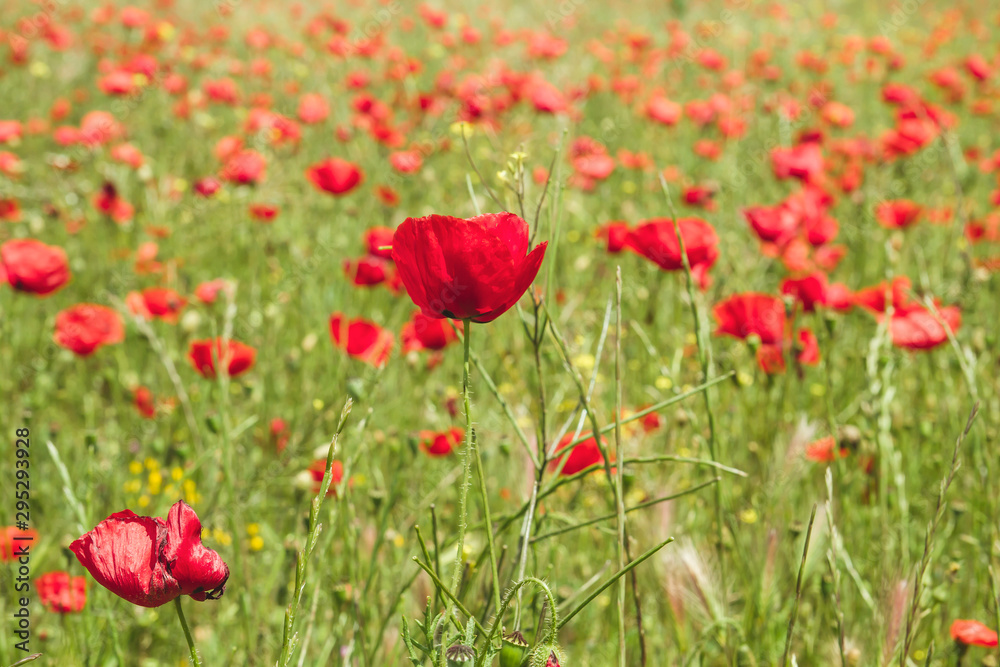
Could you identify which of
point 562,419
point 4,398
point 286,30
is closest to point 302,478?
point 562,419

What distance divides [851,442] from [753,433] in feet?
1.63

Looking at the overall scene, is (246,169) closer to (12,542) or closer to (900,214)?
(12,542)

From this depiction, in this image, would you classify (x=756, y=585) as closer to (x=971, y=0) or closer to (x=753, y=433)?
(x=753, y=433)

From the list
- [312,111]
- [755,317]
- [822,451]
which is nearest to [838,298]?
[755,317]

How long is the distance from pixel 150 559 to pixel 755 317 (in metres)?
1.36

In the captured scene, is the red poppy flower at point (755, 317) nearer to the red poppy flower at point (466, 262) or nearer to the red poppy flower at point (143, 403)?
the red poppy flower at point (466, 262)

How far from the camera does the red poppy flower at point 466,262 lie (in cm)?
74

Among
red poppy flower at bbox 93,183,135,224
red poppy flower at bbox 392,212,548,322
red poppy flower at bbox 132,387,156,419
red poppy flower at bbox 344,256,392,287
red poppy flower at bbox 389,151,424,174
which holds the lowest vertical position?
red poppy flower at bbox 132,387,156,419

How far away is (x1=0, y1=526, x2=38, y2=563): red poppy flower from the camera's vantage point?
1.45m

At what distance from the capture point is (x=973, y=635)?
3.62ft

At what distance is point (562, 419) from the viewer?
222 centimetres

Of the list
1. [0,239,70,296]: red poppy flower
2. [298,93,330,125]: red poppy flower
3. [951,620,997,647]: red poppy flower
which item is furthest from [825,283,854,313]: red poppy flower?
[298,93,330,125]: red poppy flower

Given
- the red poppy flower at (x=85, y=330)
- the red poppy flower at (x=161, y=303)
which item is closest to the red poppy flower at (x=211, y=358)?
the red poppy flower at (x=85, y=330)

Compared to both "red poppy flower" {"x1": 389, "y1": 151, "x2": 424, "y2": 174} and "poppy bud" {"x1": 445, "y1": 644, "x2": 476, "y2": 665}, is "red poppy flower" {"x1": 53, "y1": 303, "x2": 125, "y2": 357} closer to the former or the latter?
"red poppy flower" {"x1": 389, "y1": 151, "x2": 424, "y2": 174}
